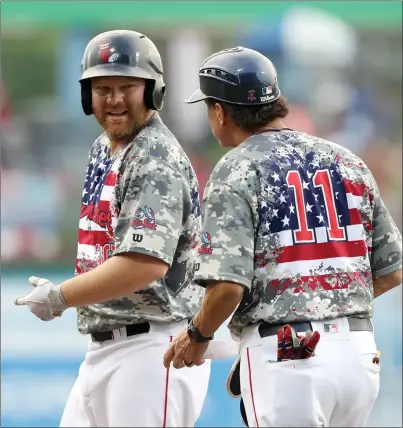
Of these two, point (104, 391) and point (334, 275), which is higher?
point (334, 275)

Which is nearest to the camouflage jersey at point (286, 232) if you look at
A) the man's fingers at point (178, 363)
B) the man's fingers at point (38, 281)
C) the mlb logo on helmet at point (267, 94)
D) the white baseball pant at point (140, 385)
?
the mlb logo on helmet at point (267, 94)

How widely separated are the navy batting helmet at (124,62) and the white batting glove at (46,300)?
778mm

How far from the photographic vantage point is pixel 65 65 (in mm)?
13273

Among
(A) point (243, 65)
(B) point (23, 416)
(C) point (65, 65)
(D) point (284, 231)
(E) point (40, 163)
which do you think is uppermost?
(C) point (65, 65)

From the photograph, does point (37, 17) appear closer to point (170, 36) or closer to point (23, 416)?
point (170, 36)

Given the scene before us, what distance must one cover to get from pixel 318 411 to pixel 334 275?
48 centimetres

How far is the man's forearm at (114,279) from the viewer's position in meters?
3.79

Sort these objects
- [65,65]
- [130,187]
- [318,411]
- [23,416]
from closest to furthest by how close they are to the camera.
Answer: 1. [318,411]
2. [130,187]
3. [23,416]
4. [65,65]

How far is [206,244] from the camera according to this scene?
369 cm

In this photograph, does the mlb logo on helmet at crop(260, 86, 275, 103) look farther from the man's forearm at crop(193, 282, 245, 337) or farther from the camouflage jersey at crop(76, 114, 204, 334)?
the man's forearm at crop(193, 282, 245, 337)

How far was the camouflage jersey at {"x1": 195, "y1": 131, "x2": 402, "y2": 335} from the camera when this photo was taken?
3639 mm

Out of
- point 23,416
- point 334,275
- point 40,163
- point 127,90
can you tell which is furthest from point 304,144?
point 40,163

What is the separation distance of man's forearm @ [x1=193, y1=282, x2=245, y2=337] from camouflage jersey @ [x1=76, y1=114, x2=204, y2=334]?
0.31m

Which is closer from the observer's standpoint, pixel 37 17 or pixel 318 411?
pixel 318 411
